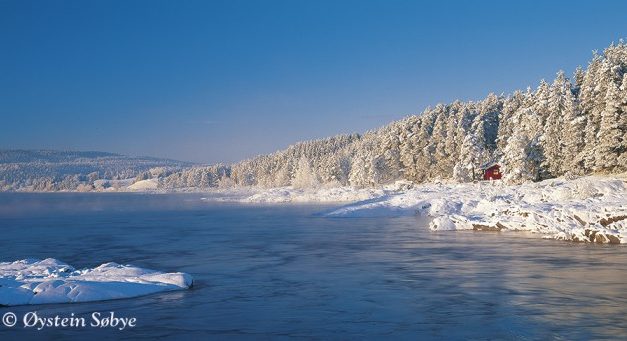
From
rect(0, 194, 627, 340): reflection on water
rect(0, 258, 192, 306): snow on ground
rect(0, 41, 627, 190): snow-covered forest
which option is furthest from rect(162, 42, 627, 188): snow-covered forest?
rect(0, 258, 192, 306): snow on ground

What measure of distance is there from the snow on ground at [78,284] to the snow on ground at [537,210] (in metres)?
21.4

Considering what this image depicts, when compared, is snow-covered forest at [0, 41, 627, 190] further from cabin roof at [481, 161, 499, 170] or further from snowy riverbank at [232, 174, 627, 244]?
snowy riverbank at [232, 174, 627, 244]

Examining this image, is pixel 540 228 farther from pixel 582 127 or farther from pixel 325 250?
pixel 582 127

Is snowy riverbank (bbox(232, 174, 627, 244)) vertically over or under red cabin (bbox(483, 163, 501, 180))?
under

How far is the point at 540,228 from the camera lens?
34.9m

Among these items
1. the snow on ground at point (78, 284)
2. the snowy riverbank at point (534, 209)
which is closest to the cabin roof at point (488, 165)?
the snowy riverbank at point (534, 209)

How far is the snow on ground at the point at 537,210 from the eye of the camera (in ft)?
101

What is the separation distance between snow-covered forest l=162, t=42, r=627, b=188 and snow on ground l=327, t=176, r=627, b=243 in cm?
926

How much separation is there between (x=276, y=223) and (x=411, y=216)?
12.2 metres

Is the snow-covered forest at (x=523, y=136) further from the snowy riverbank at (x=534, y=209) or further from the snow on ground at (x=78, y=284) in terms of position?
the snow on ground at (x=78, y=284)

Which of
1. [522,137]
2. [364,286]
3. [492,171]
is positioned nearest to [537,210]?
[364,286]

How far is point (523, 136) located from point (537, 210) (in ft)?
111

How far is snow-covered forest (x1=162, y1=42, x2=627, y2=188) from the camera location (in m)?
59.5

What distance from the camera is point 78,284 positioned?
17.8 m
